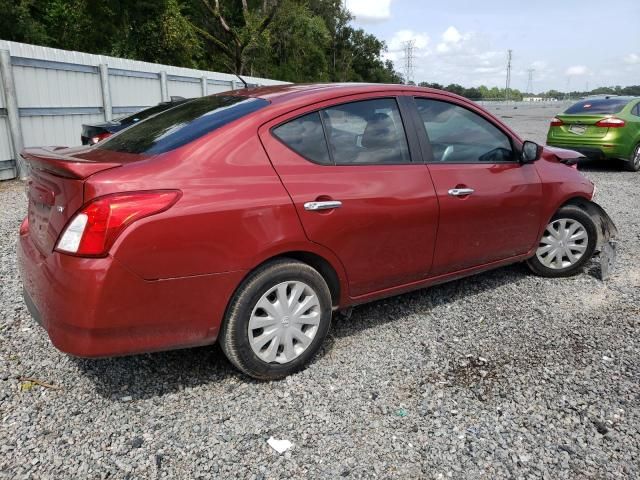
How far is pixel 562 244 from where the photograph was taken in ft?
15.7

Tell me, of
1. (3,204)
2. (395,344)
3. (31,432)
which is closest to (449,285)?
(395,344)

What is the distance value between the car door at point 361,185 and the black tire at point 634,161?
9848mm

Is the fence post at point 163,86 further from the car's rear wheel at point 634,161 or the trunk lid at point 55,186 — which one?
the trunk lid at point 55,186

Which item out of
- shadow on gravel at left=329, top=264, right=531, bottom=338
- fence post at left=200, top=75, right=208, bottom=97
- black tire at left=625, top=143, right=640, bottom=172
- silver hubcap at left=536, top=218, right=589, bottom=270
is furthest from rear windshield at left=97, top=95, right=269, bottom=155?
fence post at left=200, top=75, right=208, bottom=97

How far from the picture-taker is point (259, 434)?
8.94ft

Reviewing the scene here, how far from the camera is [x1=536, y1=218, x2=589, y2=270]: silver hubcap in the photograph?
4.72 meters

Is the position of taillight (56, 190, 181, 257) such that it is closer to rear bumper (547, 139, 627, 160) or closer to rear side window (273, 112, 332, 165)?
rear side window (273, 112, 332, 165)

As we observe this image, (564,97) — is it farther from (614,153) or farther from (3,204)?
(3,204)

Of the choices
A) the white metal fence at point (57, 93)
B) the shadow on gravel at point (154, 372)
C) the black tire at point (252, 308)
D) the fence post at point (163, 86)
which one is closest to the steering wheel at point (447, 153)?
the black tire at point (252, 308)

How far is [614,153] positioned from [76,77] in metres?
10.8

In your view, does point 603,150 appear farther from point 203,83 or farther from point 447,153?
point 203,83

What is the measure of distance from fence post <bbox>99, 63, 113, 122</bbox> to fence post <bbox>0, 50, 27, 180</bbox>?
2.42 meters

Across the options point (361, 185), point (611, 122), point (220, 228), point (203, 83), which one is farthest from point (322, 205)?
point (203, 83)

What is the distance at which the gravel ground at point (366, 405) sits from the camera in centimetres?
252
